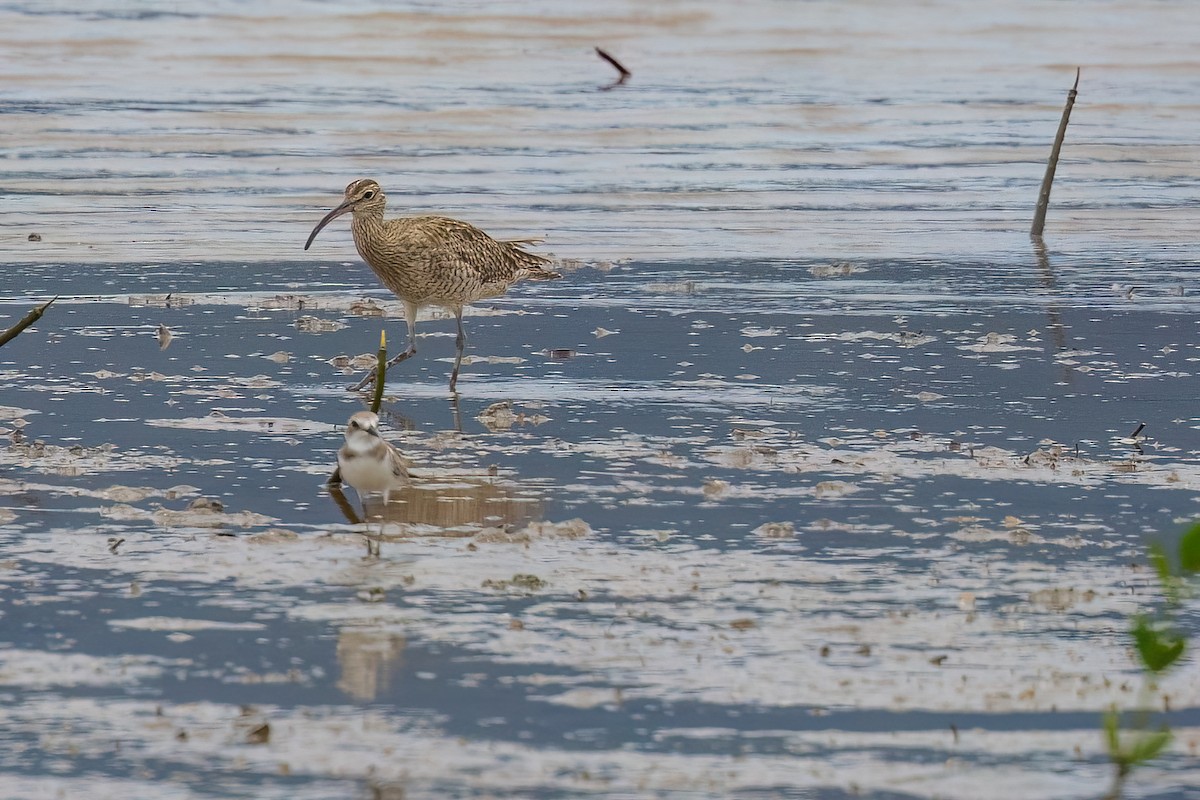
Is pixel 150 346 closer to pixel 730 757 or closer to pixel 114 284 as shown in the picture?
pixel 114 284

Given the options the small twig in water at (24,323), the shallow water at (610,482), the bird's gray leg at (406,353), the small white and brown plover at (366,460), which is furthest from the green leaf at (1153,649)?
the bird's gray leg at (406,353)

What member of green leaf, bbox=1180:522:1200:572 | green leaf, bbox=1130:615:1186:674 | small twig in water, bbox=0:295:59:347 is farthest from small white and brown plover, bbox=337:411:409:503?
green leaf, bbox=1180:522:1200:572

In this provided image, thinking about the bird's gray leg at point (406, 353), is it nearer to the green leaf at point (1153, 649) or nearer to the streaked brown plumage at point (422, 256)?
the streaked brown plumage at point (422, 256)

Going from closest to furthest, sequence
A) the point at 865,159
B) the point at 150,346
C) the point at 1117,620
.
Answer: the point at 1117,620
the point at 150,346
the point at 865,159

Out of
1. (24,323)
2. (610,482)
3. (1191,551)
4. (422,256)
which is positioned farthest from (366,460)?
(1191,551)

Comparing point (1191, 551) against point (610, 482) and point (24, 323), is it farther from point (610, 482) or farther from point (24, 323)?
point (24, 323)

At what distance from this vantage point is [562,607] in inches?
269

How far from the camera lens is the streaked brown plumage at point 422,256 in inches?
464

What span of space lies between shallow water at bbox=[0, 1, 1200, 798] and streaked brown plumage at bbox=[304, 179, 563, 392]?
404mm

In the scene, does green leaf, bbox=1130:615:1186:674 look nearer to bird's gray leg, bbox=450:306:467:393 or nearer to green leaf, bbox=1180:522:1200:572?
green leaf, bbox=1180:522:1200:572

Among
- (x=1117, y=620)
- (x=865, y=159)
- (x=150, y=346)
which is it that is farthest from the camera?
(x=865, y=159)

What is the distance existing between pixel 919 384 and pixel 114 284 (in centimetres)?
618

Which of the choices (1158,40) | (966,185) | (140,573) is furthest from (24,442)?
(1158,40)

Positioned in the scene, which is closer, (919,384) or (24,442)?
(24,442)
